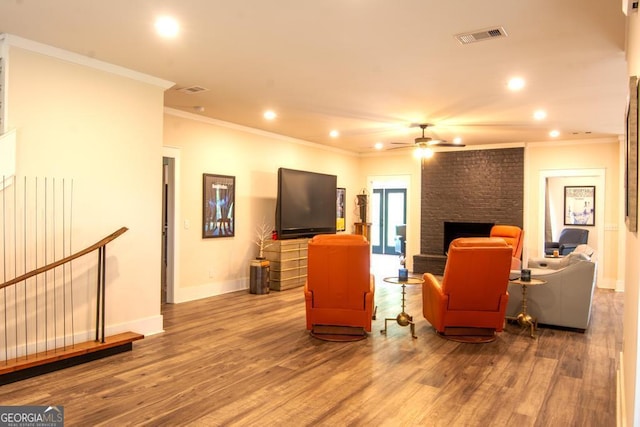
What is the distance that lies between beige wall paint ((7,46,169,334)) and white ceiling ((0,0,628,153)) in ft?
0.91

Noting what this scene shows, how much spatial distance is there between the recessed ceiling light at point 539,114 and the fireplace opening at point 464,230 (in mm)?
3126

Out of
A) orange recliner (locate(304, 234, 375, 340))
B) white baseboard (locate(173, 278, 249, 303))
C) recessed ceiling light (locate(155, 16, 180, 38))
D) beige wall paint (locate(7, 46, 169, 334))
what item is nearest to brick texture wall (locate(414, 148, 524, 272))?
white baseboard (locate(173, 278, 249, 303))

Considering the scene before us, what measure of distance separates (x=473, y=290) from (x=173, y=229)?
4.05m

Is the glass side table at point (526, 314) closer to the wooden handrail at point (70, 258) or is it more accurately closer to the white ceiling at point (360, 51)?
the white ceiling at point (360, 51)

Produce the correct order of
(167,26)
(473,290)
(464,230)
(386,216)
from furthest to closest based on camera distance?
(386,216) → (464,230) → (473,290) → (167,26)

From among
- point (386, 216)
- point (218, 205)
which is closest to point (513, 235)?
point (386, 216)

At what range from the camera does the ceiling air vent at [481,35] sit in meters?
3.29

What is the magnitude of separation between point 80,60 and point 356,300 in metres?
3.44

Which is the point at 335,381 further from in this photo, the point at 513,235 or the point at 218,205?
the point at 513,235

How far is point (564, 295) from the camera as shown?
4.88 metres

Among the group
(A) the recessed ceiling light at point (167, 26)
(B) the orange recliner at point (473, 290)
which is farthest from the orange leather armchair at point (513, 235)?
(A) the recessed ceiling light at point (167, 26)

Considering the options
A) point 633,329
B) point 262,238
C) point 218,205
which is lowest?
point 633,329

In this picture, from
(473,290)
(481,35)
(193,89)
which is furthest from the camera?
(193,89)

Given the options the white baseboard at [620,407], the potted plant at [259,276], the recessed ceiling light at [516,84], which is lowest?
the white baseboard at [620,407]
